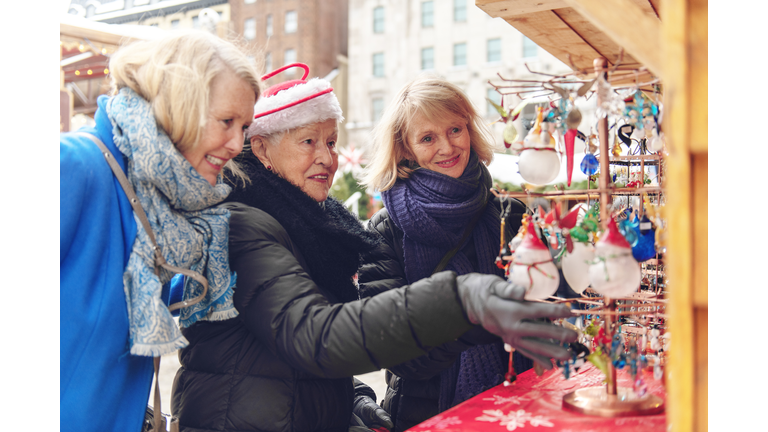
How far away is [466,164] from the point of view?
2.36m

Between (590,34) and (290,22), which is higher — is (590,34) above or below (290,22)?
below

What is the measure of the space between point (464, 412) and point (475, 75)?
77.8 ft

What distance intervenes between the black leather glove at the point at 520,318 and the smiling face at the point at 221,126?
0.78 metres

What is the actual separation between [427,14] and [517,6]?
25.2m

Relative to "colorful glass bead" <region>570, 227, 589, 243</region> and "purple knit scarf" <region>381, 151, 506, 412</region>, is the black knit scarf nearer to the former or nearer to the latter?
"purple knit scarf" <region>381, 151, 506, 412</region>

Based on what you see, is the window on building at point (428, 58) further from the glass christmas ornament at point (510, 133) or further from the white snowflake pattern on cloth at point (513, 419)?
the white snowflake pattern on cloth at point (513, 419)

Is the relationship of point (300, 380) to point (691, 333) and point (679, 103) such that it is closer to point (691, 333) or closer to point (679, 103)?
point (691, 333)

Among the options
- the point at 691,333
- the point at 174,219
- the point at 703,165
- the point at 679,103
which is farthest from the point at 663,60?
the point at 174,219

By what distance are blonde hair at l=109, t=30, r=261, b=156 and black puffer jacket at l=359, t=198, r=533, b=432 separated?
104 cm

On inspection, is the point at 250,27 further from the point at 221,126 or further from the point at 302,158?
the point at 221,126

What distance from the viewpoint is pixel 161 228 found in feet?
4.72

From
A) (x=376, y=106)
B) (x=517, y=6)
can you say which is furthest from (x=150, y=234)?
(x=376, y=106)

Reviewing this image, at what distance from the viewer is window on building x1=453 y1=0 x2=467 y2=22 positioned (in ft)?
80.9

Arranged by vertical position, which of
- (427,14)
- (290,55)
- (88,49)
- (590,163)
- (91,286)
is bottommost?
(91,286)
